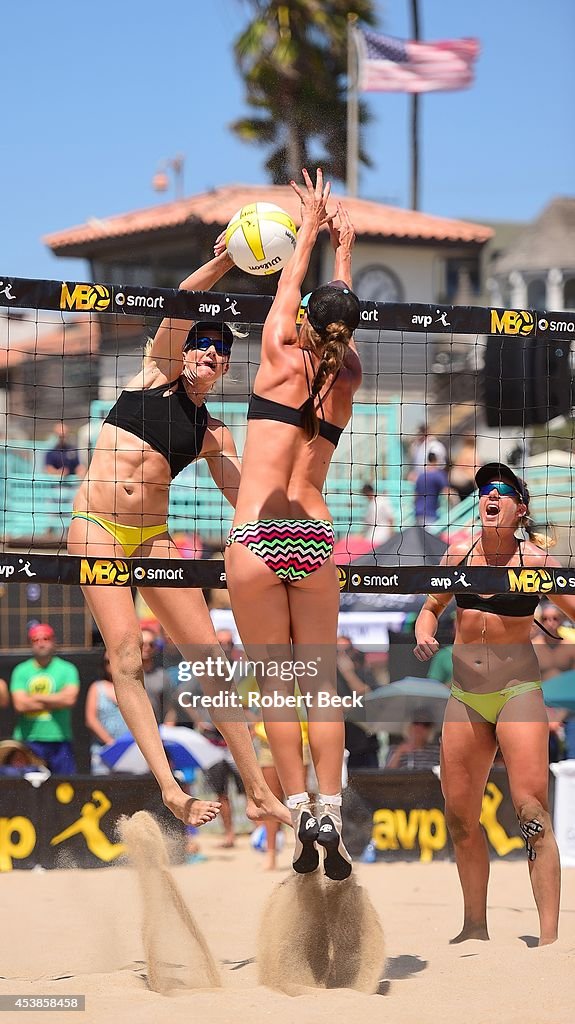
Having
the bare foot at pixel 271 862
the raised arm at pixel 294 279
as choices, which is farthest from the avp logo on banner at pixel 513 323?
the bare foot at pixel 271 862

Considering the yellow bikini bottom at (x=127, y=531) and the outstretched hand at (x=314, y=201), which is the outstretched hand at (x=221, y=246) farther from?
the yellow bikini bottom at (x=127, y=531)

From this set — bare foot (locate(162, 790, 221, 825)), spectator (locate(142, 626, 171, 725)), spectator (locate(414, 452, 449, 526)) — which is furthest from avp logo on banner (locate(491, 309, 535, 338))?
spectator (locate(414, 452, 449, 526))

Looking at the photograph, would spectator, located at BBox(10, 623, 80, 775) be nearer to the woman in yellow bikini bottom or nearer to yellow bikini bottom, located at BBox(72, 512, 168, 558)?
yellow bikini bottom, located at BBox(72, 512, 168, 558)

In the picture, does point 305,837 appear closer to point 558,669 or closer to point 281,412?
point 281,412

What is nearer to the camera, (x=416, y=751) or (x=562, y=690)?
(x=416, y=751)

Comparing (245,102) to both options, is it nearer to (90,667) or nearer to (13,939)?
(90,667)

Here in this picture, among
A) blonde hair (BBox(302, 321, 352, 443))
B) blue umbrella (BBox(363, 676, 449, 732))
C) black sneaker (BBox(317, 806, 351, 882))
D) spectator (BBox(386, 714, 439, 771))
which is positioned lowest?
spectator (BBox(386, 714, 439, 771))

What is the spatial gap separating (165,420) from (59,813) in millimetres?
3517

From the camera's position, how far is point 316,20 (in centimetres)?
2917

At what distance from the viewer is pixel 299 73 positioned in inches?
1142

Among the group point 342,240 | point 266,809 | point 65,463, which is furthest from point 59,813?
point 65,463

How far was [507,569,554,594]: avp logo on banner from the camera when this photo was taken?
211 inches

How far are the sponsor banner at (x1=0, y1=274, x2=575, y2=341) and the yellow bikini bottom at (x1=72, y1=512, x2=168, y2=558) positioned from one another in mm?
911

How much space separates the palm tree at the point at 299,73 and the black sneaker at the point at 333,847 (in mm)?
25739
